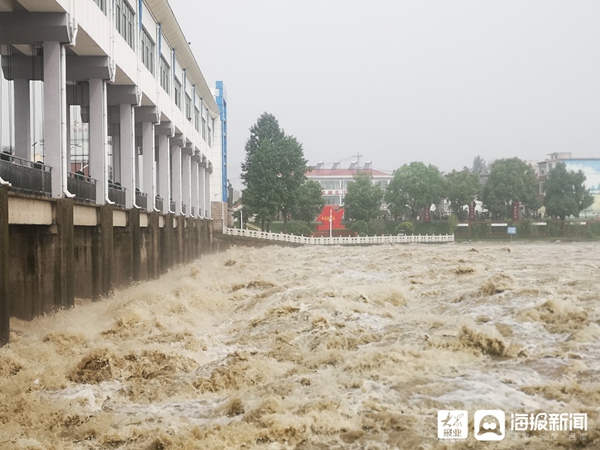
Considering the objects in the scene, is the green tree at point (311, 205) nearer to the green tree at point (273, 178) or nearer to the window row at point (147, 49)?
the green tree at point (273, 178)

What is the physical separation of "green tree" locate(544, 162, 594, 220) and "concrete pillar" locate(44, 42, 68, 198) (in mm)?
81741

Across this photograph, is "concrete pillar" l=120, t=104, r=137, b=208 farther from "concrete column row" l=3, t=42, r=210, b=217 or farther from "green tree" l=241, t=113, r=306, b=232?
"green tree" l=241, t=113, r=306, b=232

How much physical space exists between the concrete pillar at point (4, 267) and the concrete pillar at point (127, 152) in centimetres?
1410

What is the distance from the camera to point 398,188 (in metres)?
98.5

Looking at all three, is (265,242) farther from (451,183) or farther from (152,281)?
(451,183)

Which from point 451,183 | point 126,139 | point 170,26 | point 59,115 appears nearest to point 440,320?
point 59,115

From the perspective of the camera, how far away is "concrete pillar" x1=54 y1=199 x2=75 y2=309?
1712cm

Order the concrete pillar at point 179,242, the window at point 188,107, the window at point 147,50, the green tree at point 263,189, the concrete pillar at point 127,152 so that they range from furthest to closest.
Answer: the green tree at point 263,189 → the window at point 188,107 → the concrete pillar at point 179,242 → the window at point 147,50 → the concrete pillar at point 127,152

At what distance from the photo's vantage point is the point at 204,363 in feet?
42.3

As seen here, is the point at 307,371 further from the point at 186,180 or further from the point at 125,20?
the point at 186,180

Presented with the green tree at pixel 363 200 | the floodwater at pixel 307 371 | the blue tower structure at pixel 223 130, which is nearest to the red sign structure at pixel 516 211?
the green tree at pixel 363 200

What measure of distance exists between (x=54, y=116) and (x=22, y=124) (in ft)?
13.4

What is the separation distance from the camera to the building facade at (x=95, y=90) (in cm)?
1786

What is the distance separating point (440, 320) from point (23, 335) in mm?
8987
